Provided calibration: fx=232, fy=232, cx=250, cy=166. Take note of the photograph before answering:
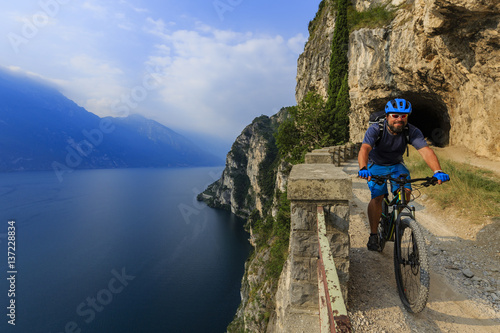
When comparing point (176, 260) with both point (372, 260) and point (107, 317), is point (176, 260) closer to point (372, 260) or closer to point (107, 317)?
point (107, 317)

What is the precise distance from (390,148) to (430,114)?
2302cm

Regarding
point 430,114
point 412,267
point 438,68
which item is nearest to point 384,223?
point 412,267

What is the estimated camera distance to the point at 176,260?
54.1 meters

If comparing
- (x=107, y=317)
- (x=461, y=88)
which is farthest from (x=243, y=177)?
(x=461, y=88)

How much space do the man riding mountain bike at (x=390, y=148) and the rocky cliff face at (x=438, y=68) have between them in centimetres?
992

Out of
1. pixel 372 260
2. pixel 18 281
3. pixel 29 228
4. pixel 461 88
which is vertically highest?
pixel 461 88

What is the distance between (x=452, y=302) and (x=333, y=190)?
243cm

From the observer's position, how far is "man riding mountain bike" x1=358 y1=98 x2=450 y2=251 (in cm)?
305

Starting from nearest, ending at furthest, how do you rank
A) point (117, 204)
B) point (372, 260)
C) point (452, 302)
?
point (452, 302)
point (372, 260)
point (117, 204)

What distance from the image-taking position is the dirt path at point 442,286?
2.65 metres

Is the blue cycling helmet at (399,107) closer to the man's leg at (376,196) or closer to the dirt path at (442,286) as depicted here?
the man's leg at (376,196)

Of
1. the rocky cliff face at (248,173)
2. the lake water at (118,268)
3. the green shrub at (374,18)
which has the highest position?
the green shrub at (374,18)

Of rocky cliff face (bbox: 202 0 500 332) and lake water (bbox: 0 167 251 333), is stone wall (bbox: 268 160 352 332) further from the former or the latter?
lake water (bbox: 0 167 251 333)

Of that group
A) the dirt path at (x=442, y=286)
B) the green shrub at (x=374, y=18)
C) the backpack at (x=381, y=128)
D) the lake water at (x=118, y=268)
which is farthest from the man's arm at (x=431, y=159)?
the lake water at (x=118, y=268)
